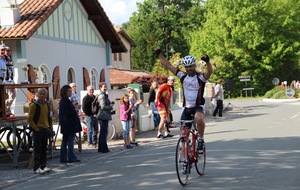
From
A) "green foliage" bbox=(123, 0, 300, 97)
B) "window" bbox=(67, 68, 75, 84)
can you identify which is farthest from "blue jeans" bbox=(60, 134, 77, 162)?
"green foliage" bbox=(123, 0, 300, 97)

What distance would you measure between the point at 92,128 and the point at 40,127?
418 cm

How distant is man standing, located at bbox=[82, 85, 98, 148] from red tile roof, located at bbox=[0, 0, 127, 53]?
5.08m

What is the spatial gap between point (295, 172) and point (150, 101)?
9927 millimetres

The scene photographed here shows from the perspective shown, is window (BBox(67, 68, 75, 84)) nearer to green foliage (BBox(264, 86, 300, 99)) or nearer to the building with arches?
the building with arches

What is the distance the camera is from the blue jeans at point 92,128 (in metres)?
14.6

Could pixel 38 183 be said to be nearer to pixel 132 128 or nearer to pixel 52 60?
pixel 132 128

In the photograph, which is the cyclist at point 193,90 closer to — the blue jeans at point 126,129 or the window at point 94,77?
the blue jeans at point 126,129

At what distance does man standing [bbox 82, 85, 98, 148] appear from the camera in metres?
14.2

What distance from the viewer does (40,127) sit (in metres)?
10.6

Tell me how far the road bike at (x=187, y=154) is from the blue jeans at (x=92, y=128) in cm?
617

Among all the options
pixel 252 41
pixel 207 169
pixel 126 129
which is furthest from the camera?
pixel 252 41

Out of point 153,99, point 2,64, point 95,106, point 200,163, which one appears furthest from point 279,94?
point 200,163

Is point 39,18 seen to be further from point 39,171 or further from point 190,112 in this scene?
point 190,112

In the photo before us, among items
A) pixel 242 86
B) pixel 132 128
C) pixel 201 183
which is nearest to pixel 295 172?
pixel 201 183
